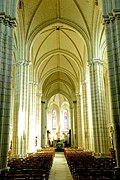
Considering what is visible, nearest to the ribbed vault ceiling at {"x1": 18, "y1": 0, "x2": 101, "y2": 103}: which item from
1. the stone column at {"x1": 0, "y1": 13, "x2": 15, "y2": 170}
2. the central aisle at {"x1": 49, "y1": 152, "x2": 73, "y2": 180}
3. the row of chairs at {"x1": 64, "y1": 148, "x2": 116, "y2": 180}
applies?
the stone column at {"x1": 0, "y1": 13, "x2": 15, "y2": 170}

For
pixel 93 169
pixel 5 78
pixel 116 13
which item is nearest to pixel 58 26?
pixel 116 13

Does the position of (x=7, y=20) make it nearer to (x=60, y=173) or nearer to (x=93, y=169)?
(x=93, y=169)

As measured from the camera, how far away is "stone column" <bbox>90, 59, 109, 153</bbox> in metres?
13.8

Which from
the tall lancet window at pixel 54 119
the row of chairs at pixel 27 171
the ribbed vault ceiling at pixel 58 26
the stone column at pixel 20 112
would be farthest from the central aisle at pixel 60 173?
the tall lancet window at pixel 54 119

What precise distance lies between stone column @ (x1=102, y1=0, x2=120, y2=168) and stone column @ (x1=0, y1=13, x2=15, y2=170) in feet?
15.2

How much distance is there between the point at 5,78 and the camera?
28.6 ft

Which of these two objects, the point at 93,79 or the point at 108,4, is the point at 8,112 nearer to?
the point at 108,4

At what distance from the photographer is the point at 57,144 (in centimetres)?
3988

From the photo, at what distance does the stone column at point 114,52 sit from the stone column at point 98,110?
580 centimetres

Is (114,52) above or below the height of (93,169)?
above

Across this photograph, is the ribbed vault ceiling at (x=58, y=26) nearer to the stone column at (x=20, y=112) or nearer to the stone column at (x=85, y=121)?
the stone column at (x=85, y=121)

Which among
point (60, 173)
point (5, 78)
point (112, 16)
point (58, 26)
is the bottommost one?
point (60, 173)

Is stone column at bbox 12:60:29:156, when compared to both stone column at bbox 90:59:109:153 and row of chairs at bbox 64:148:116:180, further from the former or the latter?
row of chairs at bbox 64:148:116:180

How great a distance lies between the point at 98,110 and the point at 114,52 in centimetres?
624
